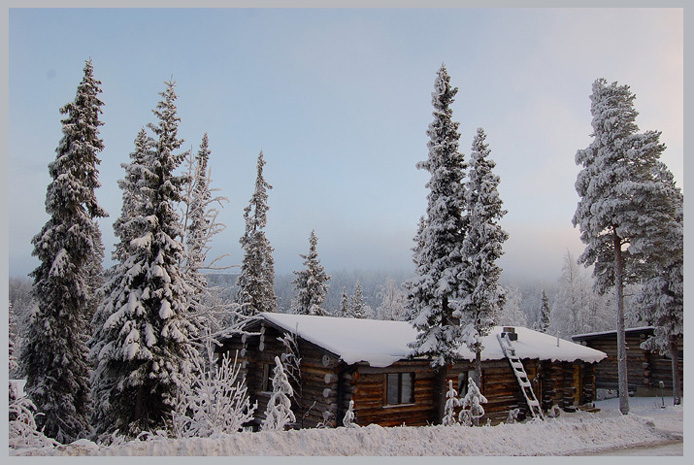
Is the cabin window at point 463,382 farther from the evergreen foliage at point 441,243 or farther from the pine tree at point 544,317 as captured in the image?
the pine tree at point 544,317

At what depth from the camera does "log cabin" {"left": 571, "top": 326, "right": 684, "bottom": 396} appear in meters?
30.4

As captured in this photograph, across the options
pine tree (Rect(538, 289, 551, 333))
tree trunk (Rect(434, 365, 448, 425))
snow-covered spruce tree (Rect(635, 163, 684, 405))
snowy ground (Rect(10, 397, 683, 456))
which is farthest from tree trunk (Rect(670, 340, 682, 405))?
pine tree (Rect(538, 289, 551, 333))

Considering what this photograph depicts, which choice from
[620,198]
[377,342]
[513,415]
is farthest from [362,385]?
[620,198]

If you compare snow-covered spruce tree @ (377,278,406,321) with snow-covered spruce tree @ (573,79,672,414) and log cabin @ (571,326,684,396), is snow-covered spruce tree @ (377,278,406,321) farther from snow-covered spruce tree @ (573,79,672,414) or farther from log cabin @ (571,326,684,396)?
snow-covered spruce tree @ (573,79,672,414)

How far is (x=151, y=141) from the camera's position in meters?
15.5

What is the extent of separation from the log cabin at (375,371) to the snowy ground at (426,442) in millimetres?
4454

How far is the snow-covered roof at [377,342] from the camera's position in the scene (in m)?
16.4

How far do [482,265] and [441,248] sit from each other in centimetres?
182

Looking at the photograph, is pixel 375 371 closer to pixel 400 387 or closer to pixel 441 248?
pixel 400 387

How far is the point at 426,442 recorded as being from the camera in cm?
1076

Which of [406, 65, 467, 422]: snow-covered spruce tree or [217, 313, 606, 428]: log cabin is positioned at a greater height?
[406, 65, 467, 422]: snow-covered spruce tree

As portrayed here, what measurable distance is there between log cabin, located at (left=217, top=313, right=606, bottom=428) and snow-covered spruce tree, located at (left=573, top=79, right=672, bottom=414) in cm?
390

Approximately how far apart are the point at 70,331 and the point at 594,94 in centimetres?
2728

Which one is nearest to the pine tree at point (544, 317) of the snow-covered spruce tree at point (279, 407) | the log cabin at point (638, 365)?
the log cabin at point (638, 365)
